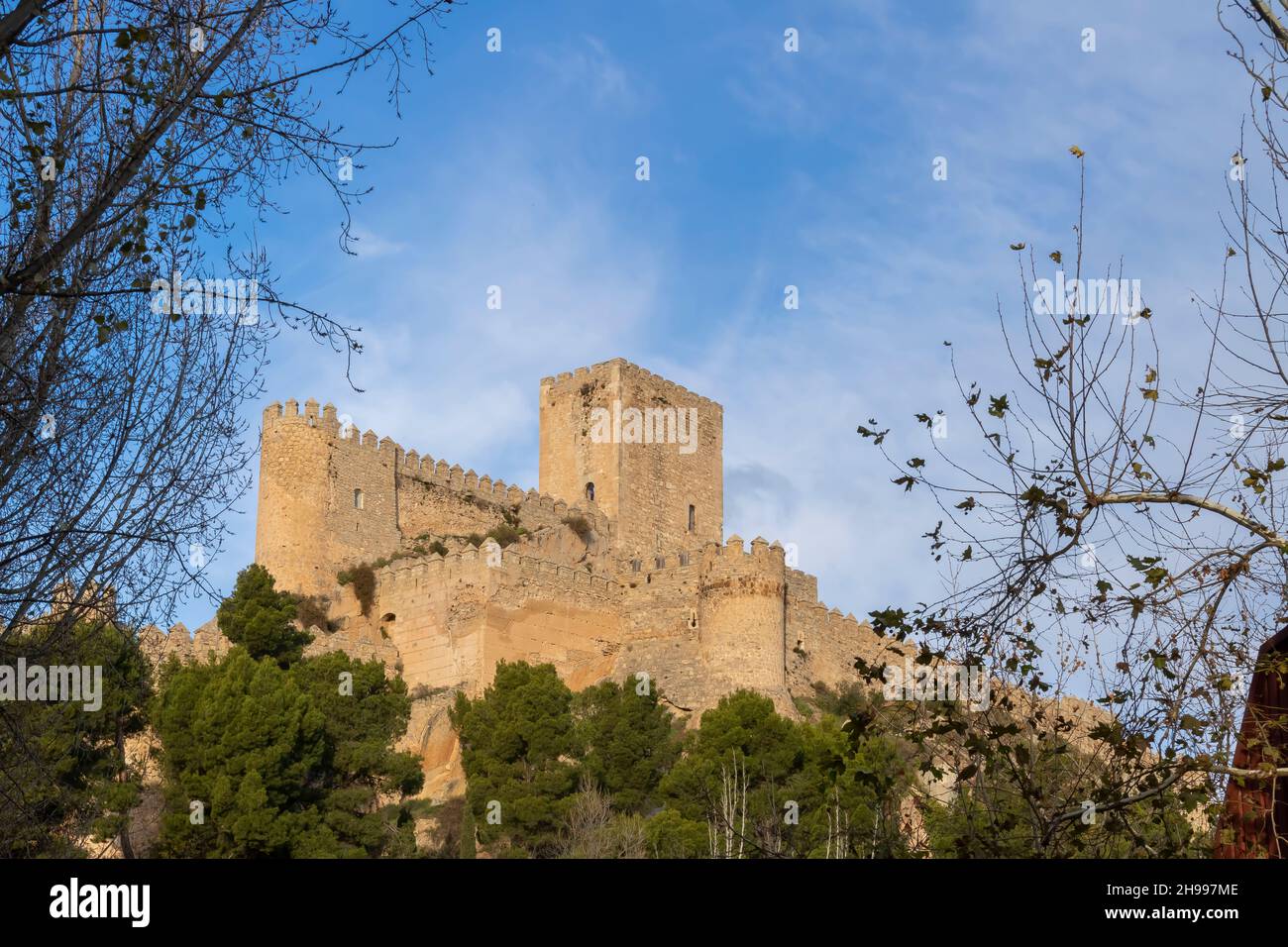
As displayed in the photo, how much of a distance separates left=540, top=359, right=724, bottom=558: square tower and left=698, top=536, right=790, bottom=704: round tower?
29.7ft

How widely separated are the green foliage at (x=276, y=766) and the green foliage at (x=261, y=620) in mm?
3509

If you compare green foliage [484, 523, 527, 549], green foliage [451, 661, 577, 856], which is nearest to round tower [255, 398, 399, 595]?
green foliage [484, 523, 527, 549]

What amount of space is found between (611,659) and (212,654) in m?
10.6

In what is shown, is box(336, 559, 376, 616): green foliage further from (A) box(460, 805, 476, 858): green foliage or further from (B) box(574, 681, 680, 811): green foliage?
(A) box(460, 805, 476, 858): green foliage

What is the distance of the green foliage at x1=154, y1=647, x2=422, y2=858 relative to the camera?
2914cm

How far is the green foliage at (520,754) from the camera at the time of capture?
106 feet

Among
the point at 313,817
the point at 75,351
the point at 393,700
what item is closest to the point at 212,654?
the point at 393,700

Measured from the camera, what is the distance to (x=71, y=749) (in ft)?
77.7

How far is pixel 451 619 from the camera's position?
4097 cm

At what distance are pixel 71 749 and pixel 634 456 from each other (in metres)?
29.7

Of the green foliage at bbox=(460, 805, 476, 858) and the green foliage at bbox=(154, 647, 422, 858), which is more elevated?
the green foliage at bbox=(154, 647, 422, 858)

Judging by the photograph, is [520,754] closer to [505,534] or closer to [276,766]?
[276,766]

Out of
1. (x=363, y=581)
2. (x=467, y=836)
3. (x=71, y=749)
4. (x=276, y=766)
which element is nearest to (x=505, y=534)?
(x=363, y=581)
